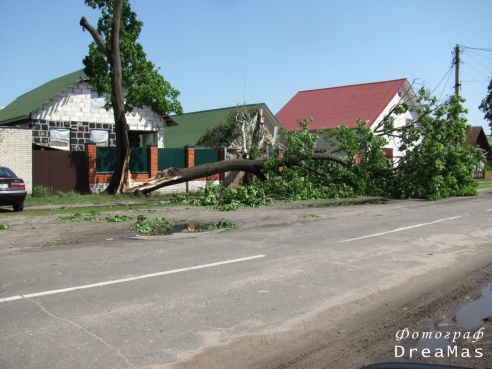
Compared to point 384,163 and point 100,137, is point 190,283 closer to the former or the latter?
point 384,163

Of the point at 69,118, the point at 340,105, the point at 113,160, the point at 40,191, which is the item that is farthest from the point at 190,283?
the point at 340,105

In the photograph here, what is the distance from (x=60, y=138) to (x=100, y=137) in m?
2.29

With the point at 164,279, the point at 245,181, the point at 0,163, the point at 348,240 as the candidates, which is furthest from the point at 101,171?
the point at 164,279

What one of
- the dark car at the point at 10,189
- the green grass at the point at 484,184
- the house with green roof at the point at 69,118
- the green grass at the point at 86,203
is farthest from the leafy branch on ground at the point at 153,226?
the green grass at the point at 484,184

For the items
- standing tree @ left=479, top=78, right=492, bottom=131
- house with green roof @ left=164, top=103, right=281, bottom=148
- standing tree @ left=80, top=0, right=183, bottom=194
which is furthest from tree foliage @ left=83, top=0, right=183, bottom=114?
standing tree @ left=479, top=78, right=492, bottom=131

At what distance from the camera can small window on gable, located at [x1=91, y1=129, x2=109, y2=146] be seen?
95.0 ft

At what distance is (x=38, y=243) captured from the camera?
10586 mm

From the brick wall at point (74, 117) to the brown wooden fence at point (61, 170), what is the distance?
15.3 ft

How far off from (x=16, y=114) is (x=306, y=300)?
26.6 metres

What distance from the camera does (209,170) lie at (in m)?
22.6

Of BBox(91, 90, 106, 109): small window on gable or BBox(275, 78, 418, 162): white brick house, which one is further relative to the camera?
BBox(275, 78, 418, 162): white brick house

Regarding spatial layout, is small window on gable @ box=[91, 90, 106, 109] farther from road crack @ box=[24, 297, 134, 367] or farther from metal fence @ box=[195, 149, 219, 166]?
road crack @ box=[24, 297, 134, 367]

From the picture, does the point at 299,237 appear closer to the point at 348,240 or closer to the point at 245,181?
the point at 348,240

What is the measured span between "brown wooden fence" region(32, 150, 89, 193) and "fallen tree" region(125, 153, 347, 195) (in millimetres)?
2642
